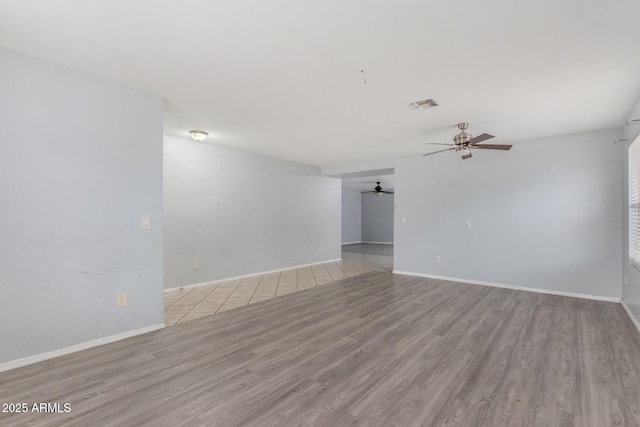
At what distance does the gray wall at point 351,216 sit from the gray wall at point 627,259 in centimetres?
875

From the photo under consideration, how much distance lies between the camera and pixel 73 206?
2613 millimetres

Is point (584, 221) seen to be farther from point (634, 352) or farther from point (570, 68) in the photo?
point (570, 68)

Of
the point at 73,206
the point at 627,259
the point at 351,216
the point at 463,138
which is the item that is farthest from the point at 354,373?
the point at 351,216

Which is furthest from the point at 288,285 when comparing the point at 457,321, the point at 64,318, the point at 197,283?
the point at 64,318

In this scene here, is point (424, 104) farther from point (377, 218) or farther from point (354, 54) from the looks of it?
point (377, 218)

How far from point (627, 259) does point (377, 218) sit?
9186 mm

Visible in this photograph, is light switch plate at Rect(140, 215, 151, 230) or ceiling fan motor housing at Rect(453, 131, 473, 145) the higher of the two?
ceiling fan motor housing at Rect(453, 131, 473, 145)

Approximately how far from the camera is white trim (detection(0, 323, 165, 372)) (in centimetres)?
229

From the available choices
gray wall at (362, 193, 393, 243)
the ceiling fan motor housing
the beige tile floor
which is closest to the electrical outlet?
the beige tile floor

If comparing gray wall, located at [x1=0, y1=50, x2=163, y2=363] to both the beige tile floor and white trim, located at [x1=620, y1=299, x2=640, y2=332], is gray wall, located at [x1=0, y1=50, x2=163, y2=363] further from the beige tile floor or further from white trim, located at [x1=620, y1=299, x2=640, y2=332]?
white trim, located at [x1=620, y1=299, x2=640, y2=332]

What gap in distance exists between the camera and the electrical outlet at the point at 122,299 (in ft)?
9.32

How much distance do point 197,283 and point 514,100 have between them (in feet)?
17.2

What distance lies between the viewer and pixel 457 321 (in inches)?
132

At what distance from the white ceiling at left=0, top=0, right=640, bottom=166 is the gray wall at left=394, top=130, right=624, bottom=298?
790 mm
